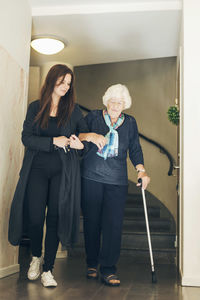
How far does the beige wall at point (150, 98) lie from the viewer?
18.2ft

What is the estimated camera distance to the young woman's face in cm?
261

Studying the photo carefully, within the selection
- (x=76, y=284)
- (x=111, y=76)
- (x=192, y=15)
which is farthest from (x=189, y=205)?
(x=111, y=76)

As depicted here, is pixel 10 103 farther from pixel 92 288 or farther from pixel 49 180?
pixel 92 288

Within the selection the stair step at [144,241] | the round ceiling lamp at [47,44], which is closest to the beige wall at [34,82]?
the round ceiling lamp at [47,44]

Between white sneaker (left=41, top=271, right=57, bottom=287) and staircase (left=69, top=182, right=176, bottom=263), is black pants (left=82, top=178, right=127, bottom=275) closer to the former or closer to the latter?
white sneaker (left=41, top=271, right=57, bottom=287)

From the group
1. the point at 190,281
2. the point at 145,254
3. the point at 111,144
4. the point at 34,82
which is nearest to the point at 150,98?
the point at 34,82

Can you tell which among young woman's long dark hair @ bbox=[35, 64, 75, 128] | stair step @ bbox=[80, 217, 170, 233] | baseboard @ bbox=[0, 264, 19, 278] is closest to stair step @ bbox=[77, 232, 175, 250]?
stair step @ bbox=[80, 217, 170, 233]

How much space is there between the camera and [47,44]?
12.6 feet

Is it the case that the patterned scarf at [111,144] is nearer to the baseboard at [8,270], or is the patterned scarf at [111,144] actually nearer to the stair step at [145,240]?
the baseboard at [8,270]

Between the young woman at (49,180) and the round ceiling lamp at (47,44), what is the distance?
134 cm

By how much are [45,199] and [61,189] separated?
0.13m

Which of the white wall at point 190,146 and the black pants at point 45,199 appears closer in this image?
the black pants at point 45,199

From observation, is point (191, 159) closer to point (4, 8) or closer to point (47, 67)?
point (4, 8)

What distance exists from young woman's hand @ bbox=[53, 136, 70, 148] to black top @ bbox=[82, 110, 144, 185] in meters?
0.35
